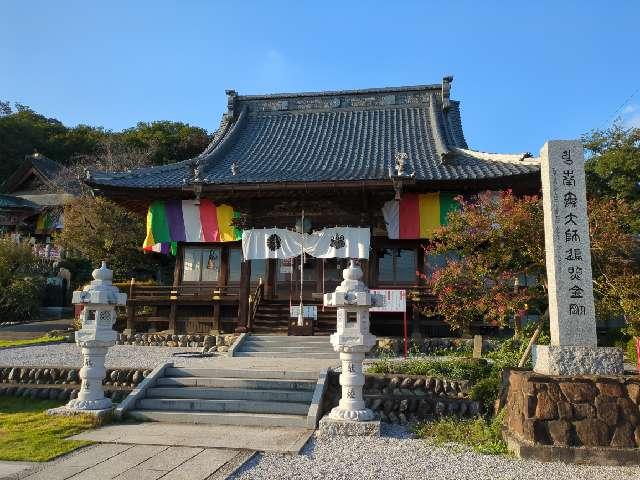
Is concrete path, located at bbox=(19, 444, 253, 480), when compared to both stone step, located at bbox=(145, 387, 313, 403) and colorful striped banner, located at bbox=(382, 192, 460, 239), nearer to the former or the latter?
stone step, located at bbox=(145, 387, 313, 403)

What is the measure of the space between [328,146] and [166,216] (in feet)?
24.7

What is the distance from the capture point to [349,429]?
742 cm

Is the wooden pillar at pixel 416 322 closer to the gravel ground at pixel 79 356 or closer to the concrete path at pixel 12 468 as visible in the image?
the gravel ground at pixel 79 356

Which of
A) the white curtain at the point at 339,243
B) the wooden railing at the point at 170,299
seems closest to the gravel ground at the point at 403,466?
the white curtain at the point at 339,243

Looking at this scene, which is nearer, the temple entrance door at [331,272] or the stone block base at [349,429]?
the stone block base at [349,429]

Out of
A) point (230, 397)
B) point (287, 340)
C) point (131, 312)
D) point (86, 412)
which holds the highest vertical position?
point (131, 312)

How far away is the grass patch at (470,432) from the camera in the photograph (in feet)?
22.1

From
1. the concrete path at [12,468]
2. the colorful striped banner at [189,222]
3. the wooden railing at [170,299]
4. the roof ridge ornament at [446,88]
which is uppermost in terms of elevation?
the roof ridge ornament at [446,88]

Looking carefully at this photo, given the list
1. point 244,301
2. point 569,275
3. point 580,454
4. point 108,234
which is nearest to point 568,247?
point 569,275

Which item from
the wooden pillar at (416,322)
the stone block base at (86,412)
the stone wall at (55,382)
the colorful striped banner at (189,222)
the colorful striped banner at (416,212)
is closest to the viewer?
the stone block base at (86,412)

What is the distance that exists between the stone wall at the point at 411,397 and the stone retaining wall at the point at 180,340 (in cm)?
636

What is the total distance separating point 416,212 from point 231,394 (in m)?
9.43

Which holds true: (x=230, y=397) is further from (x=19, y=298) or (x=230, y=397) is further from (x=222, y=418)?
(x=19, y=298)

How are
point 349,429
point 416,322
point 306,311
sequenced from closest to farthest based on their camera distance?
point 349,429
point 306,311
point 416,322
